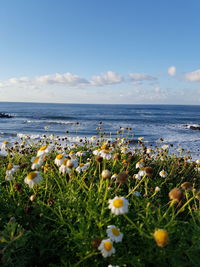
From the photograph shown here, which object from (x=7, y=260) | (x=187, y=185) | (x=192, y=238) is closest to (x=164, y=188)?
(x=187, y=185)

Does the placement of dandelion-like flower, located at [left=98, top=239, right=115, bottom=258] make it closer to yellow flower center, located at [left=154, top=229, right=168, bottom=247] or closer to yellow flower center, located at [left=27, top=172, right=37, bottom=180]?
yellow flower center, located at [left=154, top=229, right=168, bottom=247]

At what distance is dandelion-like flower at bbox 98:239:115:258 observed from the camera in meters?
1.76

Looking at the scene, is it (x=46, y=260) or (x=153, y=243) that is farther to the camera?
(x=46, y=260)

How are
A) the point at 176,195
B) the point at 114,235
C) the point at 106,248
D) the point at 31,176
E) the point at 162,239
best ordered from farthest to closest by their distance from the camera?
the point at 31,176 < the point at 176,195 < the point at 114,235 < the point at 106,248 < the point at 162,239

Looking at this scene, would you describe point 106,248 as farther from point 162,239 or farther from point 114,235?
point 162,239

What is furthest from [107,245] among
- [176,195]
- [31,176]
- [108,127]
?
[108,127]

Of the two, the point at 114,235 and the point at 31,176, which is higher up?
the point at 31,176

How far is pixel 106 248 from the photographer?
1765 mm

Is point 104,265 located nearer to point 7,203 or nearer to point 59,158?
point 59,158

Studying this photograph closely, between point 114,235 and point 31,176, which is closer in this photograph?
point 114,235

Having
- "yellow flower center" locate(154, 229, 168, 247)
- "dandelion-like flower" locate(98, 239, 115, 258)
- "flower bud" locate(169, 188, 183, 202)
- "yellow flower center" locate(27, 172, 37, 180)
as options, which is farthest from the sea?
"yellow flower center" locate(154, 229, 168, 247)

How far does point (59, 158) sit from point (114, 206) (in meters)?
1.20

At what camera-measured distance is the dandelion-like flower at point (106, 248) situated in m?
1.76

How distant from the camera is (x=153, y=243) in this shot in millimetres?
1996
